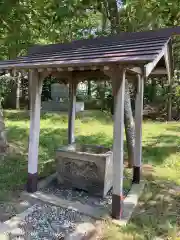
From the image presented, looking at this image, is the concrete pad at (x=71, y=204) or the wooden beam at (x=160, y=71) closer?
the concrete pad at (x=71, y=204)

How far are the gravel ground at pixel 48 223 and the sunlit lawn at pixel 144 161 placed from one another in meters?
0.53

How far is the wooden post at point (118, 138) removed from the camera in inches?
130

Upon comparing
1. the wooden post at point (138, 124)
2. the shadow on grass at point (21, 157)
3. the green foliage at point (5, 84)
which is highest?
the green foliage at point (5, 84)

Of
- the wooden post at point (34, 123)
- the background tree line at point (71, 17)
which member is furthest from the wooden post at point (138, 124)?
the wooden post at point (34, 123)

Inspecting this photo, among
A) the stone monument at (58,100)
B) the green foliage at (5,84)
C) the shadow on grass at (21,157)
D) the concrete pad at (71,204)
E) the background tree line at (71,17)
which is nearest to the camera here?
the concrete pad at (71,204)

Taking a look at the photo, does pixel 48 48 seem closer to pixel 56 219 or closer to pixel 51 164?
pixel 51 164

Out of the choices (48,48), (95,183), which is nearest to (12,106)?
(48,48)

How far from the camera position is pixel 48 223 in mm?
3266

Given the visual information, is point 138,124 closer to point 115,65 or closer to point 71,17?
point 115,65

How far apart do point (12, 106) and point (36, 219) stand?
41.5ft

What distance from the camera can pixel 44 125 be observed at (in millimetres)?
9789

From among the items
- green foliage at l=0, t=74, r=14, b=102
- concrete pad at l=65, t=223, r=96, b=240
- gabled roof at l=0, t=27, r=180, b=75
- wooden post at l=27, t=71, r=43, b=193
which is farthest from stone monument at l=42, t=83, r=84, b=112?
concrete pad at l=65, t=223, r=96, b=240

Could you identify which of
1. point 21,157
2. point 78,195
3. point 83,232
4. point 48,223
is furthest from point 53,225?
point 21,157

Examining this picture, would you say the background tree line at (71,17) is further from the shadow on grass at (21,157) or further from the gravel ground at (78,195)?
the shadow on grass at (21,157)
